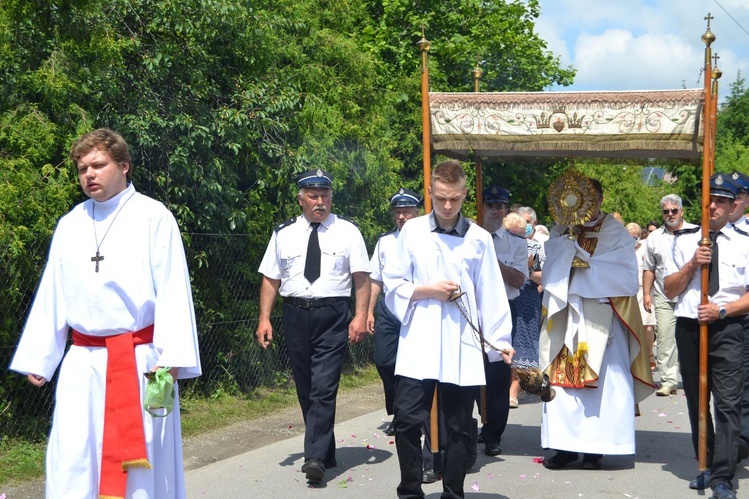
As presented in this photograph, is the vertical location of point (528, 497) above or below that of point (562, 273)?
below

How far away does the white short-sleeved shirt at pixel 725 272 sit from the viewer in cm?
718

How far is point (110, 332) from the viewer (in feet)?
15.7

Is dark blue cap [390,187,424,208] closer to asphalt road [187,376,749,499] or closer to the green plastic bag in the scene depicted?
asphalt road [187,376,749,499]

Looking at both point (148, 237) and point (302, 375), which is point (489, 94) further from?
point (148, 237)

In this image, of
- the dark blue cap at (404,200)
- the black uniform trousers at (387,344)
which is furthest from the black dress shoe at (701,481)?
the dark blue cap at (404,200)

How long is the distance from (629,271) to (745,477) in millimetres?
1716

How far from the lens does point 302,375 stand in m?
7.84

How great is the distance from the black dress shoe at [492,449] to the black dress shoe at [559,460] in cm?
49

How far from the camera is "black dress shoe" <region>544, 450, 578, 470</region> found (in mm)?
7969

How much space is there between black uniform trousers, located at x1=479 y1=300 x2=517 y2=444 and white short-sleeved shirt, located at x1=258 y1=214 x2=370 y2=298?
1451mm

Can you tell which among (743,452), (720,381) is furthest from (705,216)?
(743,452)

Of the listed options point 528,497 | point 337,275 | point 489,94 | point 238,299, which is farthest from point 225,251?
point 528,497

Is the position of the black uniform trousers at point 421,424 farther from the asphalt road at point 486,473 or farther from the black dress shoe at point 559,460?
the black dress shoe at point 559,460

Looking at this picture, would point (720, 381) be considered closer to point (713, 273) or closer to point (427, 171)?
point (713, 273)
